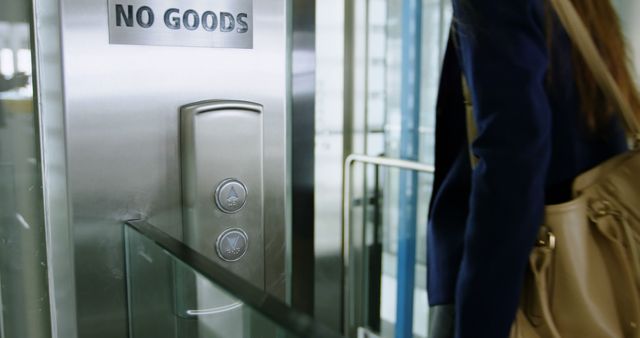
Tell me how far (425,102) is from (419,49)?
24 cm

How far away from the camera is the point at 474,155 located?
102 centimetres

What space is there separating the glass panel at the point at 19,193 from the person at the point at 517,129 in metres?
0.85

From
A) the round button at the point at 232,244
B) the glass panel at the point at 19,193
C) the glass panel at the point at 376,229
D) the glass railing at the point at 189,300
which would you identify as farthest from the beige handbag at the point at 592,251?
the glass panel at the point at 376,229

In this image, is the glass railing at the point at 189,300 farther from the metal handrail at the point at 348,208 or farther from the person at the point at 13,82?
the metal handrail at the point at 348,208

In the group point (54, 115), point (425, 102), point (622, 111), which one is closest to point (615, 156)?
point (622, 111)

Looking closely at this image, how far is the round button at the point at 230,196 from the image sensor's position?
142 centimetres

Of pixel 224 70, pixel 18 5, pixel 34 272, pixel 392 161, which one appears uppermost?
pixel 18 5

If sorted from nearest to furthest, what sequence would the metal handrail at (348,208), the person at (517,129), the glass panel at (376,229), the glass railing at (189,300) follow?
the glass railing at (189,300)
the person at (517,129)
the metal handrail at (348,208)
the glass panel at (376,229)

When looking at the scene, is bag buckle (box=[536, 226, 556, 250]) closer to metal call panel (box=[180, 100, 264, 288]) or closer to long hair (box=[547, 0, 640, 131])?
long hair (box=[547, 0, 640, 131])

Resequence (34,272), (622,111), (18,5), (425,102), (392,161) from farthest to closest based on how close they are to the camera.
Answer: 1. (425,102)
2. (392,161)
3. (34,272)
4. (18,5)
5. (622,111)

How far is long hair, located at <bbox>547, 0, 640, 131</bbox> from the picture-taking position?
0.99 meters

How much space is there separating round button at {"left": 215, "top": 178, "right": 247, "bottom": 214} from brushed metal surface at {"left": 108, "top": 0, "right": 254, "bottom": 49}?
317 millimetres

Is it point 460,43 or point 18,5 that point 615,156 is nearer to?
point 460,43

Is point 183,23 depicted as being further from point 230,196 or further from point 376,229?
point 376,229
